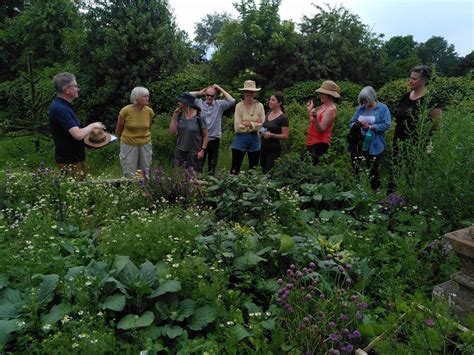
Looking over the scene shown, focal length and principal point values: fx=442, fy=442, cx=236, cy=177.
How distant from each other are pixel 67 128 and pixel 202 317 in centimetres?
341

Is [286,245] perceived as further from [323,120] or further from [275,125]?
[275,125]

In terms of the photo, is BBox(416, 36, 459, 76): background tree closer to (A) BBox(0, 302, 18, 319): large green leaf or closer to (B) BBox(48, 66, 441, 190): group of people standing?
(B) BBox(48, 66, 441, 190): group of people standing

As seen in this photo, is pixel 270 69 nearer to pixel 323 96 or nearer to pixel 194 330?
pixel 323 96

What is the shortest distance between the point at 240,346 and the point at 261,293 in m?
0.63

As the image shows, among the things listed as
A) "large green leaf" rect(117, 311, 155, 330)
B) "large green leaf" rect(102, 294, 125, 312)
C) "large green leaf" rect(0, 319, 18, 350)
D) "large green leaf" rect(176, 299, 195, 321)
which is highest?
"large green leaf" rect(102, 294, 125, 312)

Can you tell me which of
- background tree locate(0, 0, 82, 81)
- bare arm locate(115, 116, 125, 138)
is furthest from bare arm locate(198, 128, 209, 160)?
background tree locate(0, 0, 82, 81)

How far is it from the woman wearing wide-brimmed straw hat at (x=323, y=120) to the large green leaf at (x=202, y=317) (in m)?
3.97

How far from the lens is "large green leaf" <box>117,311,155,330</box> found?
256 cm

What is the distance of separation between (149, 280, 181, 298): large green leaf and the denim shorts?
418cm

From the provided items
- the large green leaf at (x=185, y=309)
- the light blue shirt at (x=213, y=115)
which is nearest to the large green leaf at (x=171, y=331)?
the large green leaf at (x=185, y=309)

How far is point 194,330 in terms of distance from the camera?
8.86ft

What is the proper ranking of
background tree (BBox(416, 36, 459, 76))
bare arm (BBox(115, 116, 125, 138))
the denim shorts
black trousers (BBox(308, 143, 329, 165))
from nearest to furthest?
bare arm (BBox(115, 116, 125, 138)) → black trousers (BBox(308, 143, 329, 165)) → the denim shorts → background tree (BBox(416, 36, 459, 76))

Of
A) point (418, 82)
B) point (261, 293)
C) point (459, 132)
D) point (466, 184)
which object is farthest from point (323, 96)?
point (261, 293)

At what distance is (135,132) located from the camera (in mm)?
6316
